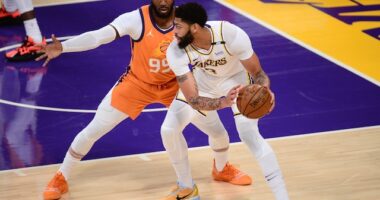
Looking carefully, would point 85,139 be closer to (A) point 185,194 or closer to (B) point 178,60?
(A) point 185,194

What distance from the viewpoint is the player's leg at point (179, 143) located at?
788 cm

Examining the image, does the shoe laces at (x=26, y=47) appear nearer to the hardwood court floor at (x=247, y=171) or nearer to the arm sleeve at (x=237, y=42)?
the hardwood court floor at (x=247, y=171)

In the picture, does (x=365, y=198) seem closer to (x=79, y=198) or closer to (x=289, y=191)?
(x=289, y=191)

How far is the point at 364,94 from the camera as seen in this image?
1051 centimetres

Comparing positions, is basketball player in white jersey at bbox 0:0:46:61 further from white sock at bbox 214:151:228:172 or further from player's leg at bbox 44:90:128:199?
white sock at bbox 214:151:228:172

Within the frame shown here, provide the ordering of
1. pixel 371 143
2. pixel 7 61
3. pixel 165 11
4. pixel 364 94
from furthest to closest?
pixel 7 61
pixel 364 94
pixel 371 143
pixel 165 11

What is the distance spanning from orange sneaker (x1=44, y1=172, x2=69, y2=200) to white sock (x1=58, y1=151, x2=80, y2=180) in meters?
0.04

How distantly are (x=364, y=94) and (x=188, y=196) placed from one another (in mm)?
3259

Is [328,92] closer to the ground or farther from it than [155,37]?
closer to the ground

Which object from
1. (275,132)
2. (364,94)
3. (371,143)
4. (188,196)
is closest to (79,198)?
(188,196)

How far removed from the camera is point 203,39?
24.9 feet

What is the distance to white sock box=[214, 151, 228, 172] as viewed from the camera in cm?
857

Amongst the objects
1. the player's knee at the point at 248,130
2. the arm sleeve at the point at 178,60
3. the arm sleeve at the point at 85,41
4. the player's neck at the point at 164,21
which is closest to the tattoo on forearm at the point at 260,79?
the player's knee at the point at 248,130

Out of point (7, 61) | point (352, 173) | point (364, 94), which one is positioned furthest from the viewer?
point (7, 61)
